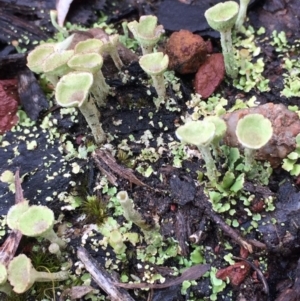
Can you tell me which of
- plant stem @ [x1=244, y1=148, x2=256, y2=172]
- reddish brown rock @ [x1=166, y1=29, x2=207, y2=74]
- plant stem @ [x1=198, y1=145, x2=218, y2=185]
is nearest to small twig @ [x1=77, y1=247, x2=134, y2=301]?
plant stem @ [x1=198, y1=145, x2=218, y2=185]

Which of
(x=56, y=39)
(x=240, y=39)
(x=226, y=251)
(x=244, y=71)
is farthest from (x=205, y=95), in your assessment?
(x=56, y=39)

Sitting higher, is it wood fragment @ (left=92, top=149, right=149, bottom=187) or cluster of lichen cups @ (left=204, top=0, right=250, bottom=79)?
cluster of lichen cups @ (left=204, top=0, right=250, bottom=79)

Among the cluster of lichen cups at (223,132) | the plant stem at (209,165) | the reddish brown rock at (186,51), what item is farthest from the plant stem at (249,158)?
the reddish brown rock at (186,51)

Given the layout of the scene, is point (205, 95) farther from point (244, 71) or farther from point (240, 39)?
point (240, 39)

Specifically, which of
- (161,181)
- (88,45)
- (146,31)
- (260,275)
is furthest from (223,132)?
(88,45)

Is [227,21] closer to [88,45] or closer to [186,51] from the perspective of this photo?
[186,51]

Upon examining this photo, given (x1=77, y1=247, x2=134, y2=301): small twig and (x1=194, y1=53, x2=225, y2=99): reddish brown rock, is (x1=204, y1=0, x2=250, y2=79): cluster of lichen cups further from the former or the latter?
(x1=77, y1=247, x2=134, y2=301): small twig

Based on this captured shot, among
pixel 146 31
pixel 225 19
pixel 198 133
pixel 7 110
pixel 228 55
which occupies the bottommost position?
pixel 7 110
